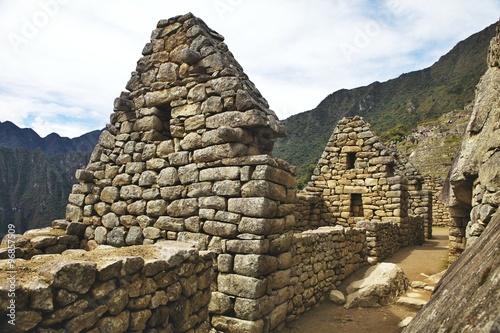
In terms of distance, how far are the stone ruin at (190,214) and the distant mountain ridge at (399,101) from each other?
40.0 meters

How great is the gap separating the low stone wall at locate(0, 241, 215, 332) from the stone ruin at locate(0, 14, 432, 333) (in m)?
0.01

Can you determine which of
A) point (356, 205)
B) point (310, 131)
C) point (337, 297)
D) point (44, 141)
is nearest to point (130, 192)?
point (337, 297)

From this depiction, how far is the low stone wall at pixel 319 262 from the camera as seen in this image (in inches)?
240

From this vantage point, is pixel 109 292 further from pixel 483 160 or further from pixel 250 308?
pixel 483 160

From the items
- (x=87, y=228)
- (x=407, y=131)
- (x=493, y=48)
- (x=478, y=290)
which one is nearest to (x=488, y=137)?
(x=493, y=48)

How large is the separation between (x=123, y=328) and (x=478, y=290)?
2682mm

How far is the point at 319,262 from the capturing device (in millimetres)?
6980

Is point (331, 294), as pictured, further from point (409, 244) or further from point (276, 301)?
point (409, 244)

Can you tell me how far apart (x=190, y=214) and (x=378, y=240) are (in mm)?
7291

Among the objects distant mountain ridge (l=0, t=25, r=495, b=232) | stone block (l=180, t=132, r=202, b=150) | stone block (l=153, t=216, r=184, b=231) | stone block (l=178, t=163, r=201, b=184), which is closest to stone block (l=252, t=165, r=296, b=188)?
stone block (l=178, t=163, r=201, b=184)

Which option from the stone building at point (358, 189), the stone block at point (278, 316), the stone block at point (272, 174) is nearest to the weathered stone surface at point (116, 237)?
the stone block at point (272, 174)

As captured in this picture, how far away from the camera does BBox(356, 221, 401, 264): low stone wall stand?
10.1 metres

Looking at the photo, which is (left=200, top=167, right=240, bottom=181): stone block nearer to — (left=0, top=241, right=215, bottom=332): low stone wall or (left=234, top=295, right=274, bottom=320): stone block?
(left=0, top=241, right=215, bottom=332): low stone wall

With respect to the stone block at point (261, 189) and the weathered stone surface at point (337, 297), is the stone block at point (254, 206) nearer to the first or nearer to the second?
the stone block at point (261, 189)
